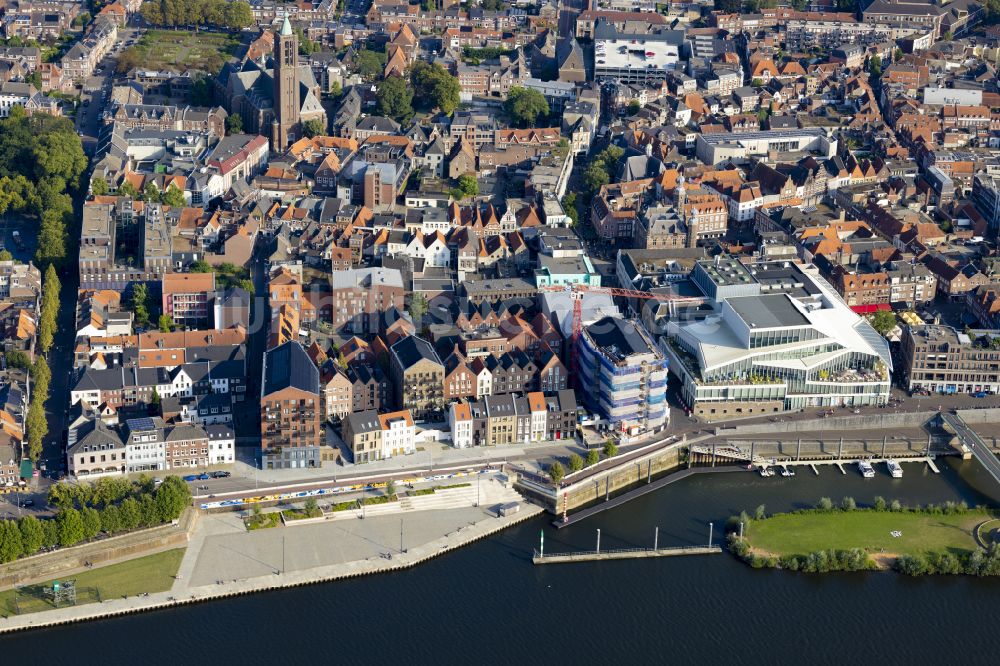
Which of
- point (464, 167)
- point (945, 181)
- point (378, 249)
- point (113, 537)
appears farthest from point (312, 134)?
point (113, 537)

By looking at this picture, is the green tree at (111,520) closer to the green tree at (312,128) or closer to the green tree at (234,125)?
the green tree at (312,128)

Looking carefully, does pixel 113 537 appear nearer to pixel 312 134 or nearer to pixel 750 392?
pixel 750 392

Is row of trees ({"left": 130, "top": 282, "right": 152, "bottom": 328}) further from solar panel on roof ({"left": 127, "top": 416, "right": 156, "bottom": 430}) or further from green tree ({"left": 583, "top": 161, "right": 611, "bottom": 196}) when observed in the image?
green tree ({"left": 583, "top": 161, "right": 611, "bottom": 196})

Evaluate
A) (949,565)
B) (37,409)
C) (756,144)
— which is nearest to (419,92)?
(756,144)

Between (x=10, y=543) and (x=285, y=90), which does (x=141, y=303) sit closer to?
(x=10, y=543)

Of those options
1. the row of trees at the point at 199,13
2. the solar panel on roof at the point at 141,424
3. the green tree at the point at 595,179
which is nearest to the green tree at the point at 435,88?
the green tree at the point at 595,179

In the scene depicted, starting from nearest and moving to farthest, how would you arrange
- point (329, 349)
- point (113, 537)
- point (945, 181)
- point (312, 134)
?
point (113, 537) < point (329, 349) < point (945, 181) < point (312, 134)

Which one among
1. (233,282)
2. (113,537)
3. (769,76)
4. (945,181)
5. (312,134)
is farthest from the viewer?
(769,76)
